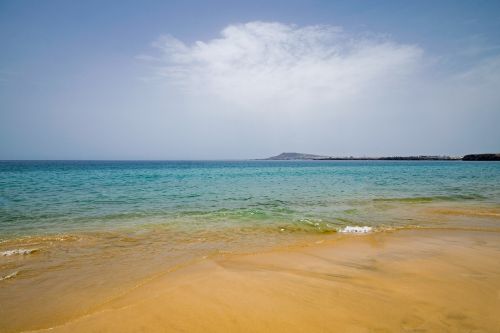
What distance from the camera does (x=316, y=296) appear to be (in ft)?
12.7

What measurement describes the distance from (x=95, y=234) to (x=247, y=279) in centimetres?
582

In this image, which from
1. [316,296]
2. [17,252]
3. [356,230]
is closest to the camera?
[316,296]

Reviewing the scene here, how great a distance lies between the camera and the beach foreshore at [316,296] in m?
3.20

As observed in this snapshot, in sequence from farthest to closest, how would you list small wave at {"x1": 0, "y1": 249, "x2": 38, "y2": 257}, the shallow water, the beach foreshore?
small wave at {"x1": 0, "y1": 249, "x2": 38, "y2": 257}
the shallow water
the beach foreshore

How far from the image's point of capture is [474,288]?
4.07 metres

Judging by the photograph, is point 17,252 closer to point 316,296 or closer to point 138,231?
point 138,231

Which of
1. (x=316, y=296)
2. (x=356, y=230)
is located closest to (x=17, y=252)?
(x=316, y=296)

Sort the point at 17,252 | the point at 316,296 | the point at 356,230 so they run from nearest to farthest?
1. the point at 316,296
2. the point at 17,252
3. the point at 356,230

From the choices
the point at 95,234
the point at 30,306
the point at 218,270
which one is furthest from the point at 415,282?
the point at 95,234

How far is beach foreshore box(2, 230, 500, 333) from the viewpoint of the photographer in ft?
10.5

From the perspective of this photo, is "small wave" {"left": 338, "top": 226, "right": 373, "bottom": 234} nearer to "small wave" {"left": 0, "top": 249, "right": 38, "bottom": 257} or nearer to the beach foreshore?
the beach foreshore

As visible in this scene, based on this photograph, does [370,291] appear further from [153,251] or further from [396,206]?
[396,206]

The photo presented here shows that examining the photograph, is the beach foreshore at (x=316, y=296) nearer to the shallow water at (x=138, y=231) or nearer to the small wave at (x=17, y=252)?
the shallow water at (x=138, y=231)

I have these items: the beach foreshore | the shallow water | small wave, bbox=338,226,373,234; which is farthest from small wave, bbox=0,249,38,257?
small wave, bbox=338,226,373,234
